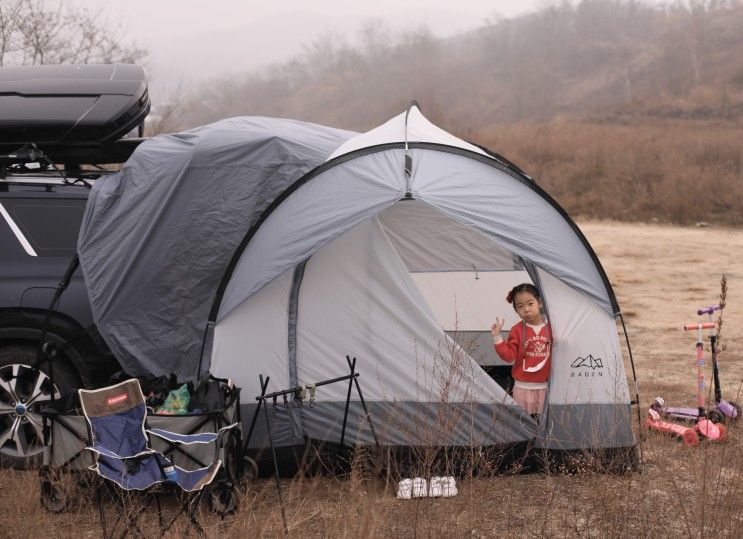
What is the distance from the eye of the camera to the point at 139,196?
20.7ft

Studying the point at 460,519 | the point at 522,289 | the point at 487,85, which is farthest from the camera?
the point at 487,85

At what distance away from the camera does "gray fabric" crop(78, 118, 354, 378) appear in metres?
6.11

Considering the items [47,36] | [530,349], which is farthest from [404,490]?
[47,36]

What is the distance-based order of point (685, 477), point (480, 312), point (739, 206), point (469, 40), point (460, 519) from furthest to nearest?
point (469, 40) < point (739, 206) < point (480, 312) < point (685, 477) < point (460, 519)

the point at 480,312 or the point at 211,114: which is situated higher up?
the point at 211,114

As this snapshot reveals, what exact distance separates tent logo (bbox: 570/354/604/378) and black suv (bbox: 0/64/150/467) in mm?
2860

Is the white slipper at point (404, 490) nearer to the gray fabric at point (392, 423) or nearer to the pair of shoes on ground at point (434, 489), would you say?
the pair of shoes on ground at point (434, 489)

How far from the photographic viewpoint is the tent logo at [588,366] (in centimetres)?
582

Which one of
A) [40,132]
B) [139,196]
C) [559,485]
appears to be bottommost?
[559,485]

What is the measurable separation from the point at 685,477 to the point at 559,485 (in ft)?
2.37

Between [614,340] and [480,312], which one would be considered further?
[480,312]

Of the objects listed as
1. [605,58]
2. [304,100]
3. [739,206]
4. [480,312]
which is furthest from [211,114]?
[480,312]

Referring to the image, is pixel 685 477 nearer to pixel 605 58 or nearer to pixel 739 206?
pixel 739 206

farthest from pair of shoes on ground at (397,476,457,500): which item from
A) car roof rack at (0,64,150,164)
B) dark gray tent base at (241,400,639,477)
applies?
car roof rack at (0,64,150,164)
